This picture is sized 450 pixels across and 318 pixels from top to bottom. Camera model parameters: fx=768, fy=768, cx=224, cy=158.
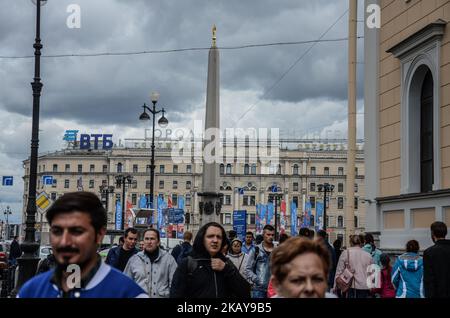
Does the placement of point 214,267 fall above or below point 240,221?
below

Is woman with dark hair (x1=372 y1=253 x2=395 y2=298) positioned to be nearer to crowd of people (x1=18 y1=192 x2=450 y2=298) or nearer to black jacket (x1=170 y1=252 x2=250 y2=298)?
crowd of people (x1=18 y1=192 x2=450 y2=298)

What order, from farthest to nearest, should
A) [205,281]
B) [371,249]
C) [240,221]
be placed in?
[240,221] < [371,249] < [205,281]

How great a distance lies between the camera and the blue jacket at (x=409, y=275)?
11406 mm

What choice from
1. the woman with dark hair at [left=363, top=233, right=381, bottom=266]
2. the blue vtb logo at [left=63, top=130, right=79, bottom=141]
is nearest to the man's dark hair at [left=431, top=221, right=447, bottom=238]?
the woman with dark hair at [left=363, top=233, right=381, bottom=266]

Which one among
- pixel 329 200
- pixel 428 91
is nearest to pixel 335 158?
pixel 329 200

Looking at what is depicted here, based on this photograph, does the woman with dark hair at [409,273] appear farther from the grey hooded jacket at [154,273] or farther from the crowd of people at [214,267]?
the grey hooded jacket at [154,273]

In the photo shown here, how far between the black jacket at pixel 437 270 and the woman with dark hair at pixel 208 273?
3.21 m

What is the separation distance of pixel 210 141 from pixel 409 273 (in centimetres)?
1447

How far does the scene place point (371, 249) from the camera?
602 inches

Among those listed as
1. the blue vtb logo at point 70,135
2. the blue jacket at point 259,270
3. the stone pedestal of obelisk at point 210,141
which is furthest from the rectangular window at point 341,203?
the blue jacket at point 259,270

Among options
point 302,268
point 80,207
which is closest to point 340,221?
point 302,268

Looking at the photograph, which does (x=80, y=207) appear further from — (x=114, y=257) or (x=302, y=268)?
(x=114, y=257)

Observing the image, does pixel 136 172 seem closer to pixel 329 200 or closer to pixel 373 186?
pixel 329 200
